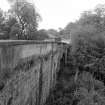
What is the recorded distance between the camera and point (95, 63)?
8.37 metres

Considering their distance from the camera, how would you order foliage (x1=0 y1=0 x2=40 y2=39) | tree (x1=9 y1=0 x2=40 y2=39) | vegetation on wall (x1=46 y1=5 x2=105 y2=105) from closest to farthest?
vegetation on wall (x1=46 y1=5 x2=105 y2=105) → foliage (x1=0 y1=0 x2=40 y2=39) → tree (x1=9 y1=0 x2=40 y2=39)

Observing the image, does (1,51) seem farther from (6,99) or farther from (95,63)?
(95,63)

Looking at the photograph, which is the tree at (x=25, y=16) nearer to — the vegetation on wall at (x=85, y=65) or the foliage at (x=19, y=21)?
the foliage at (x=19, y=21)

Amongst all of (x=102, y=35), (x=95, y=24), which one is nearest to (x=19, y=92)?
(x=102, y=35)

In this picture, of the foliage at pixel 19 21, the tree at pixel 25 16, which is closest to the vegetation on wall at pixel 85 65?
the foliage at pixel 19 21

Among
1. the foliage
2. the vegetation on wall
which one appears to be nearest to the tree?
the foliage

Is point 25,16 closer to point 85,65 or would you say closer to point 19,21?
point 19,21

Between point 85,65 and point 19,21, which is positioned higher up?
point 19,21

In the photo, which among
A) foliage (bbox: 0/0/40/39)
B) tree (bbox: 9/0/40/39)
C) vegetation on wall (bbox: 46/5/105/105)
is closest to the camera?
vegetation on wall (bbox: 46/5/105/105)

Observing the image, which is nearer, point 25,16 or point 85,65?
point 85,65


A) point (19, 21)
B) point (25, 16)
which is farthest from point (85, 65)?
point (19, 21)

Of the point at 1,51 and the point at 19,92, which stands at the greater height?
the point at 1,51

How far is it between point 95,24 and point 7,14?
13.0 m

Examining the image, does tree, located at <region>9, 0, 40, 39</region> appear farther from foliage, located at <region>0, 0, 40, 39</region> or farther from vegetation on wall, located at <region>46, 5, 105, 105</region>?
vegetation on wall, located at <region>46, 5, 105, 105</region>
